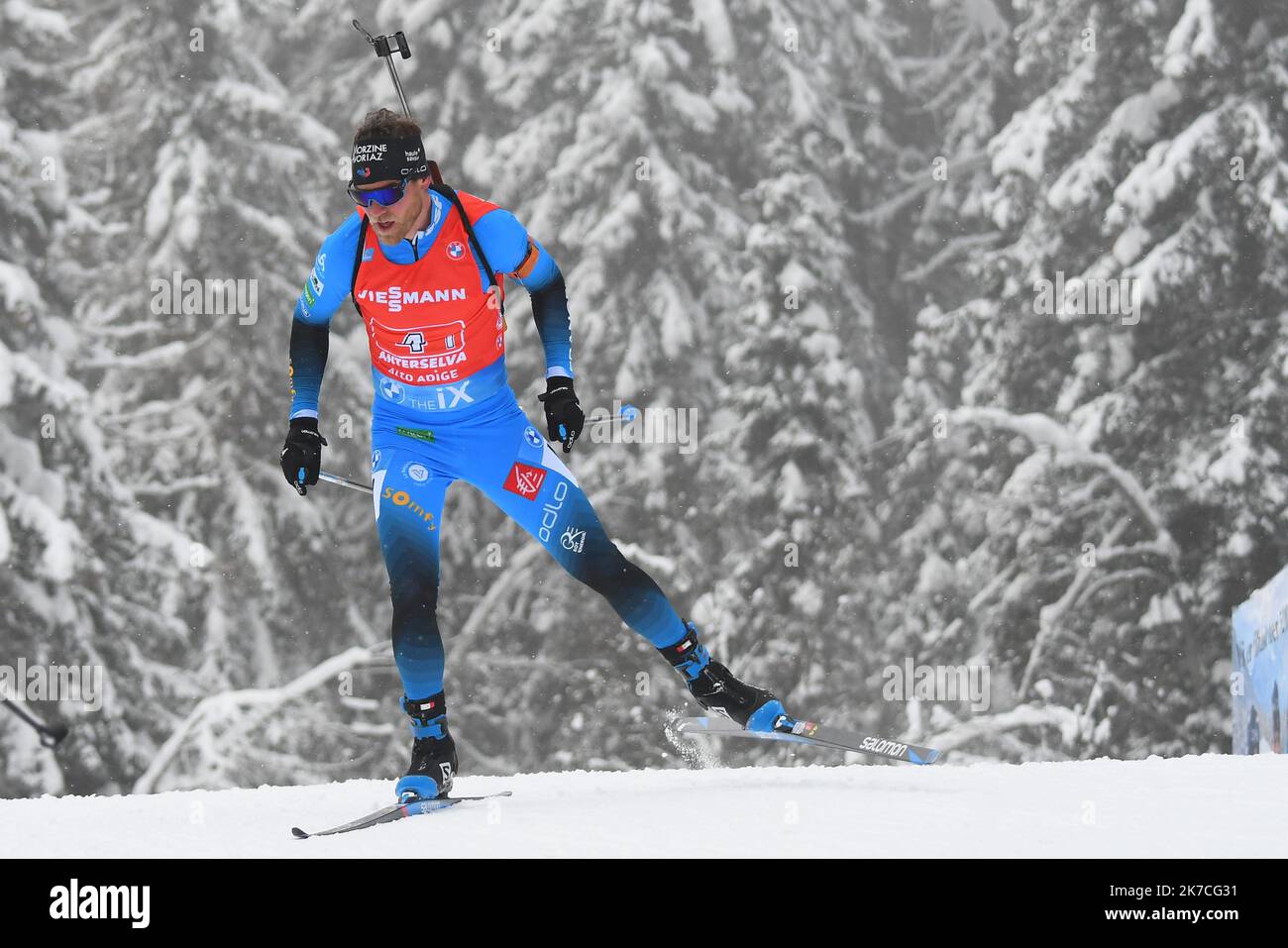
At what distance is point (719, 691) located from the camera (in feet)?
20.7

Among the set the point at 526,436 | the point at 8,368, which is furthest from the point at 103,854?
the point at 8,368

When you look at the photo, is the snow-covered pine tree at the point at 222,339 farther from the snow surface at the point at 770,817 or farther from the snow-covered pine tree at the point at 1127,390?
the snow surface at the point at 770,817

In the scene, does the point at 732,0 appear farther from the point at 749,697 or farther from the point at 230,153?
the point at 749,697

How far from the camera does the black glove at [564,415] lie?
6.00m

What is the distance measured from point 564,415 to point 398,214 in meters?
0.87

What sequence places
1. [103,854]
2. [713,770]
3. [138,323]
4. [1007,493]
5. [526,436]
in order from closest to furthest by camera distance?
[103,854] < [526,436] < [713,770] < [1007,493] < [138,323]

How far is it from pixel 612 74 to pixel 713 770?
16175 millimetres

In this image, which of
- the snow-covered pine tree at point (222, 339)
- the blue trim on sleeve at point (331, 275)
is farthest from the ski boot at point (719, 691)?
the snow-covered pine tree at point (222, 339)

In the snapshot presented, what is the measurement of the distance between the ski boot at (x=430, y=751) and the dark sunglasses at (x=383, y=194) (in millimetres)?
1662

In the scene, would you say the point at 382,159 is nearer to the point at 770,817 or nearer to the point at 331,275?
the point at 331,275

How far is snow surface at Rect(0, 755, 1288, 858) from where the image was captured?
4.76 meters

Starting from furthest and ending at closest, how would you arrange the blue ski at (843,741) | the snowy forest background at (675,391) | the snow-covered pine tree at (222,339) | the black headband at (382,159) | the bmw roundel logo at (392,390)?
the snow-covered pine tree at (222,339)
the snowy forest background at (675,391)
the blue ski at (843,741)
the bmw roundel logo at (392,390)
the black headband at (382,159)

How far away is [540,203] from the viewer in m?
22.2
